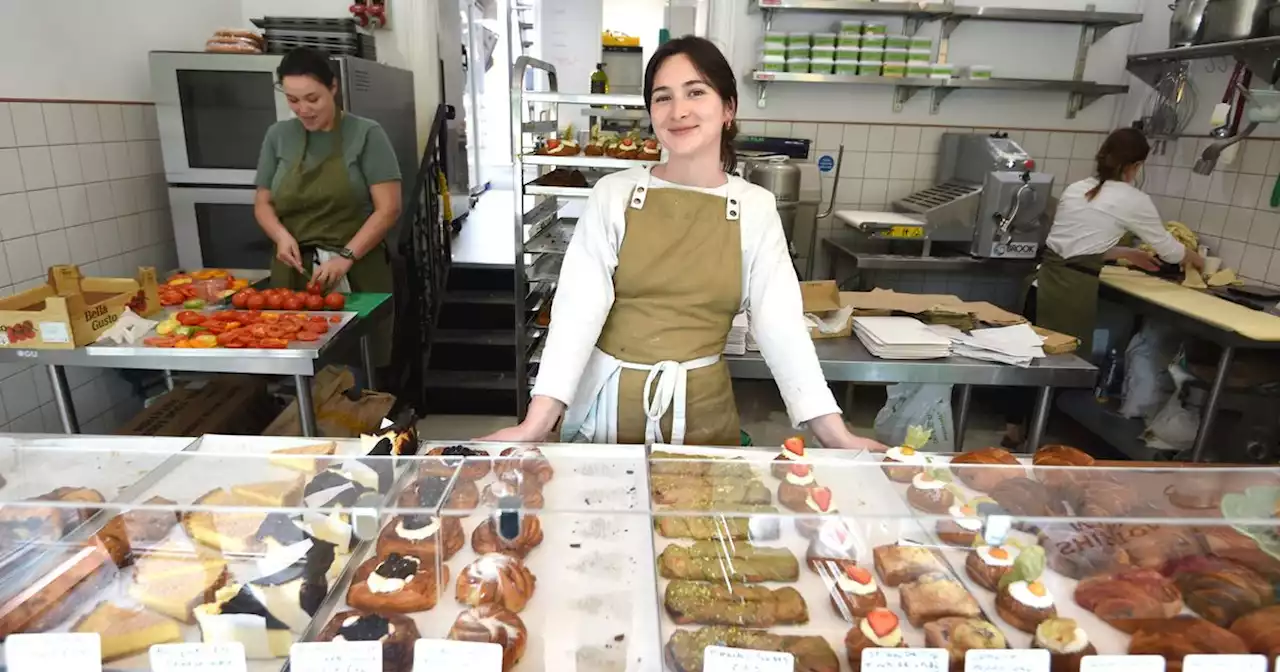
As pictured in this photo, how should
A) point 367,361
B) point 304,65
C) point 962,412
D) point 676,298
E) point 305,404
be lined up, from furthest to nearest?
point 367,361, point 962,412, point 304,65, point 305,404, point 676,298

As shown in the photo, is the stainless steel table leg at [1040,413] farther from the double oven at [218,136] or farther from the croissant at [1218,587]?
the double oven at [218,136]

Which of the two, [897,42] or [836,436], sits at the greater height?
[897,42]

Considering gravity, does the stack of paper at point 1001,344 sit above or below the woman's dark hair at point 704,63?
below

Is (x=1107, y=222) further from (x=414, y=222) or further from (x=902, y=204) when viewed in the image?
(x=414, y=222)

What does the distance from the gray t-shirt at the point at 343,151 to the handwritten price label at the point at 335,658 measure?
242cm

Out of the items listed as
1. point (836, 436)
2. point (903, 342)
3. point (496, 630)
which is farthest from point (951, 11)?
point (496, 630)

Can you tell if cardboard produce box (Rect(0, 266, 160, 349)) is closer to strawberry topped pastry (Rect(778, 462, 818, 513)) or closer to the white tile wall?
the white tile wall

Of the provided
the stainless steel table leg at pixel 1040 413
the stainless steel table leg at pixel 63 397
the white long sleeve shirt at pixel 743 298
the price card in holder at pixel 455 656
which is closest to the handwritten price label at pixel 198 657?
the price card in holder at pixel 455 656

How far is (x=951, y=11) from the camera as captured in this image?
13.4ft

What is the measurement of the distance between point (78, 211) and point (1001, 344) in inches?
151

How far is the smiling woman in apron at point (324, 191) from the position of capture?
2.96m

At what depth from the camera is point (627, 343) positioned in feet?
5.85

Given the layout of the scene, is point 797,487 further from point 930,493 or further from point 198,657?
point 198,657

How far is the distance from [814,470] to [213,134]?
3367 mm
